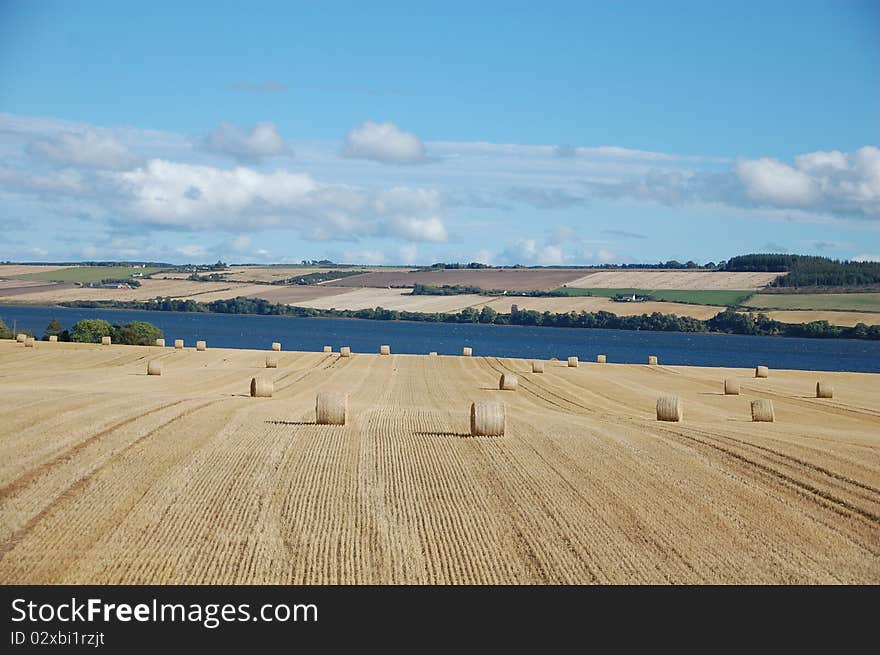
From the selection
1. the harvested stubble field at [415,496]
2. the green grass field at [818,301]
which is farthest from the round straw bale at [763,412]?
the green grass field at [818,301]

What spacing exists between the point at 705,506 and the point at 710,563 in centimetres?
314

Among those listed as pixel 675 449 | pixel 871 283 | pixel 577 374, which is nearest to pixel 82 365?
pixel 577 374

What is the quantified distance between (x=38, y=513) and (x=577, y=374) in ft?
129

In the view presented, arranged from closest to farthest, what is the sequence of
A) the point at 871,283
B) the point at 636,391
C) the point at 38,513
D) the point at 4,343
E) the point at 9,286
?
1. the point at 38,513
2. the point at 636,391
3. the point at 4,343
4. the point at 871,283
5. the point at 9,286

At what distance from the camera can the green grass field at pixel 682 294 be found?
12609cm

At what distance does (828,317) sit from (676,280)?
3873 cm

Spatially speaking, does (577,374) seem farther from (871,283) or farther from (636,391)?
(871,283)

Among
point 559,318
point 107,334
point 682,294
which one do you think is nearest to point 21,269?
point 559,318

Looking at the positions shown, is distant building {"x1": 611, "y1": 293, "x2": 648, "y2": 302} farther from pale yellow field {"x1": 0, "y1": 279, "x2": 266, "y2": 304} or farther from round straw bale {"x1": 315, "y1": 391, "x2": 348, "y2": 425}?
round straw bale {"x1": 315, "y1": 391, "x2": 348, "y2": 425}

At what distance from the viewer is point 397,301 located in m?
144

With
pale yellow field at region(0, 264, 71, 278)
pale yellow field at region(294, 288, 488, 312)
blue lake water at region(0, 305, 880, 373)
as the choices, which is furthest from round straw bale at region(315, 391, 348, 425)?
pale yellow field at region(0, 264, 71, 278)

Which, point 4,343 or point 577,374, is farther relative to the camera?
point 4,343

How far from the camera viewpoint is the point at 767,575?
11.8 meters
